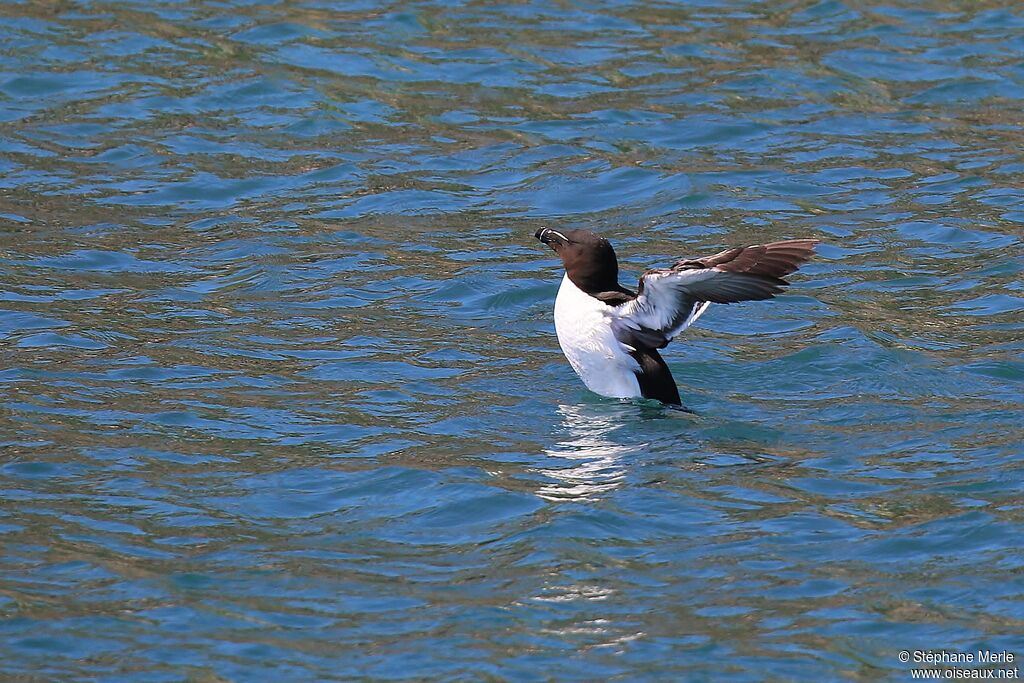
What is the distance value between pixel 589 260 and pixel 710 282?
1.03m

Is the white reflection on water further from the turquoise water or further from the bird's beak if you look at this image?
the bird's beak

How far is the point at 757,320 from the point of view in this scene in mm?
10023

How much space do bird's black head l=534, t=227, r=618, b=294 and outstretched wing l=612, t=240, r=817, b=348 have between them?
0.32 metres

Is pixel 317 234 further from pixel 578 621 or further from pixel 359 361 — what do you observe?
pixel 578 621

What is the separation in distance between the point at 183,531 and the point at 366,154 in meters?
6.12

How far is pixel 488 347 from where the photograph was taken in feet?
31.3

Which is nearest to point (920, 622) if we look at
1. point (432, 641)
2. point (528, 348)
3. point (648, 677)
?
point (648, 677)

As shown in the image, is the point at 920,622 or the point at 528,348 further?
the point at 528,348

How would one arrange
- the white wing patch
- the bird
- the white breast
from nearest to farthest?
the white wing patch, the bird, the white breast

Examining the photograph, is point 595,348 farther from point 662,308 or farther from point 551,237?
point 551,237

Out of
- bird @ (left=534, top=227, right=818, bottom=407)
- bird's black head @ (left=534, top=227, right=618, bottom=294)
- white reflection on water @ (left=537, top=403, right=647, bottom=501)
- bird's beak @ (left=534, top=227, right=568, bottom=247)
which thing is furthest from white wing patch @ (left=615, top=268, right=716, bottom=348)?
bird's beak @ (left=534, top=227, right=568, bottom=247)

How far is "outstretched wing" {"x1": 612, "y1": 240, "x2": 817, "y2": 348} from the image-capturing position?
299 inches

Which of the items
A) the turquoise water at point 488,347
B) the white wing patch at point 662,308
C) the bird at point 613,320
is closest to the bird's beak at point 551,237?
the bird at point 613,320

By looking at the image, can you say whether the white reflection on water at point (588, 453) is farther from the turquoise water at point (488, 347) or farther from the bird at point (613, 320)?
the bird at point (613, 320)
